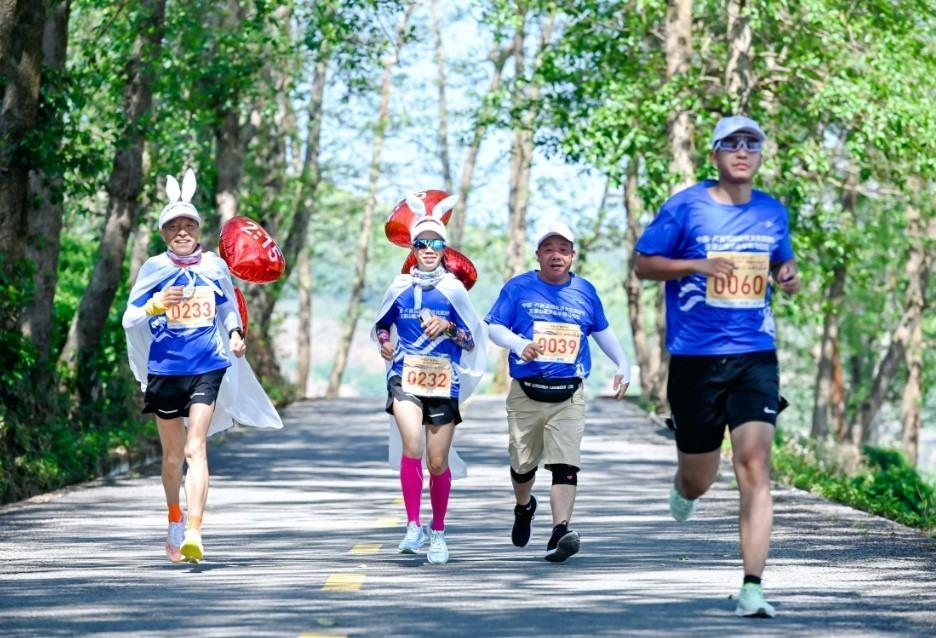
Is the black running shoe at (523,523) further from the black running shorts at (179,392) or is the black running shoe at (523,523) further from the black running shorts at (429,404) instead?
the black running shorts at (179,392)

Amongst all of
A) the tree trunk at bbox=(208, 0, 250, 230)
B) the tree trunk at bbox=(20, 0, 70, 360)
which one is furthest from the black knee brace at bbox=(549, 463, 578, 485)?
the tree trunk at bbox=(208, 0, 250, 230)

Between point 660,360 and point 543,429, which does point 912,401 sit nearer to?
point 660,360

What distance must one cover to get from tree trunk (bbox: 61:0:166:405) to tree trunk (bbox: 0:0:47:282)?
4213 mm

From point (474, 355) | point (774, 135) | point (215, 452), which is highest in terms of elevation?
point (774, 135)

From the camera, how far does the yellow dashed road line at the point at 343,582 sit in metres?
10.8

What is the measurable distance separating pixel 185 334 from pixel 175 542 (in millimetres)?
1274

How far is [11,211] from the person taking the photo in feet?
67.5

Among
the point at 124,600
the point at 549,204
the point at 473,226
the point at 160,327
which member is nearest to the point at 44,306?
the point at 160,327

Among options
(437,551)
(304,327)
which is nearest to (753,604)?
(437,551)

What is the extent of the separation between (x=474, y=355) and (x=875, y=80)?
19.3 meters

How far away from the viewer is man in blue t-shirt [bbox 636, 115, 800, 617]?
987 cm

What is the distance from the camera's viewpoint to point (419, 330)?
12711mm

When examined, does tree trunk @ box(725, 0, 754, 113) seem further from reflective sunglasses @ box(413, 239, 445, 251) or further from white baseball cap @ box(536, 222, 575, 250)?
reflective sunglasses @ box(413, 239, 445, 251)

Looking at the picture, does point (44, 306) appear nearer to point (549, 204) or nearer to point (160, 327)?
point (160, 327)
